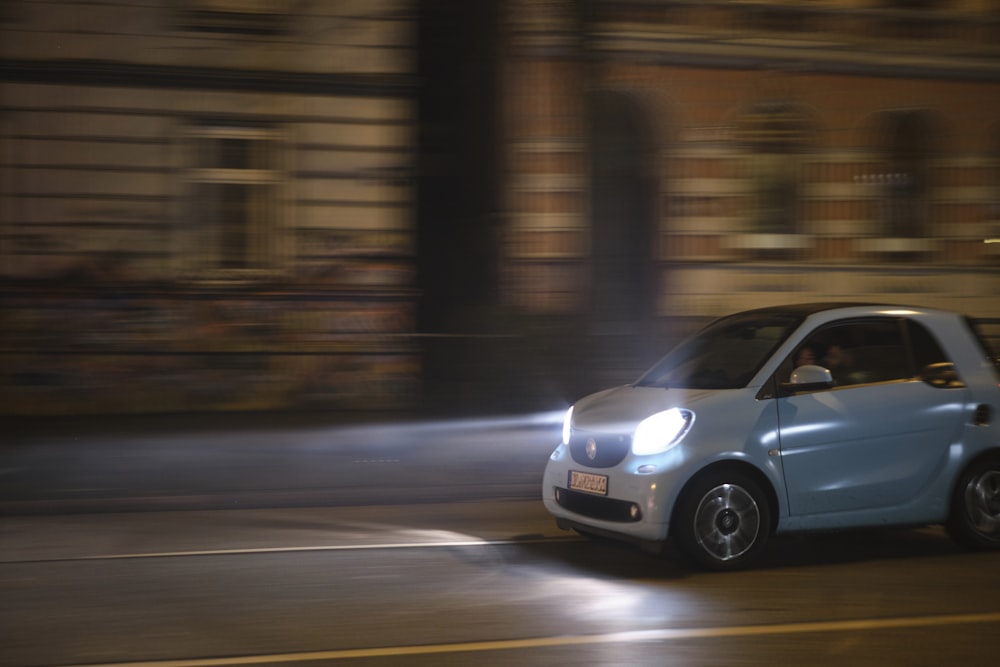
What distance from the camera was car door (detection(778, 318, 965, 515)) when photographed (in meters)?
7.00

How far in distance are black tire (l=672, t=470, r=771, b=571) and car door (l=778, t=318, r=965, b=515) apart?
0.75ft

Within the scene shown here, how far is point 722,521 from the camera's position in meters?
6.86

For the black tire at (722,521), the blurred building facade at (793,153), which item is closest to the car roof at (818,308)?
the black tire at (722,521)

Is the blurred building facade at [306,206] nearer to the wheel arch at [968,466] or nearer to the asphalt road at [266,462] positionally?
the asphalt road at [266,462]

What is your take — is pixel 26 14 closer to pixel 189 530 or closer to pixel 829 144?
pixel 189 530

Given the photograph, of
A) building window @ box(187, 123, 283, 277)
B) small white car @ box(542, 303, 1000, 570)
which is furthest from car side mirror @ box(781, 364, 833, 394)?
building window @ box(187, 123, 283, 277)

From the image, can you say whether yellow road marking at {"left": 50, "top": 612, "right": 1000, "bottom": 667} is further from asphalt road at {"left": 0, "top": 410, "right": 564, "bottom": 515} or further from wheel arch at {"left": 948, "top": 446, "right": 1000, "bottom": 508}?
asphalt road at {"left": 0, "top": 410, "right": 564, "bottom": 515}

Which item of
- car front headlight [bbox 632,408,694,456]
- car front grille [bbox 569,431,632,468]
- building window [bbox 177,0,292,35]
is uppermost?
building window [bbox 177,0,292,35]

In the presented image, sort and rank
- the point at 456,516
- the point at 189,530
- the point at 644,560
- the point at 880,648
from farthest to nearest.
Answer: the point at 456,516 < the point at 189,530 < the point at 644,560 < the point at 880,648

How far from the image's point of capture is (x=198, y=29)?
15031 millimetres

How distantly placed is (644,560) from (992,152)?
15323 millimetres

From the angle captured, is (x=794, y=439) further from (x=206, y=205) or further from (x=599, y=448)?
(x=206, y=205)

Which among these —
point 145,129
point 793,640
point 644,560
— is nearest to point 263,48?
point 145,129

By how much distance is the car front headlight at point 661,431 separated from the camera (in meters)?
6.80
